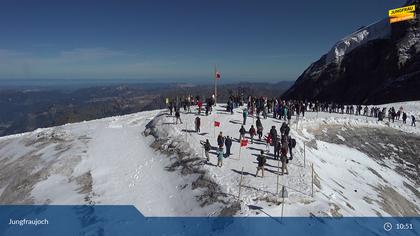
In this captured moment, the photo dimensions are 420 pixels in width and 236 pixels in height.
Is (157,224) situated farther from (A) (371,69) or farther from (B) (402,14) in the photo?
(B) (402,14)

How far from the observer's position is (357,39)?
361 feet

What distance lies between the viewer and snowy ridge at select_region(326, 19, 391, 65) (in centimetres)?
10369

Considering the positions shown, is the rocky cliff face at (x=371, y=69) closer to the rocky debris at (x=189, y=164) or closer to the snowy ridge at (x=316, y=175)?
the snowy ridge at (x=316, y=175)

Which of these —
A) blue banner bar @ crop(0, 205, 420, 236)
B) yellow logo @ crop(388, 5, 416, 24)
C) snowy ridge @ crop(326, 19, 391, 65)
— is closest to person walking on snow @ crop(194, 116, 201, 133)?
blue banner bar @ crop(0, 205, 420, 236)

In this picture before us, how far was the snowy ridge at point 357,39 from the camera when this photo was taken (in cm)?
10369

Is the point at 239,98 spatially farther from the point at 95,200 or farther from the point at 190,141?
the point at 95,200

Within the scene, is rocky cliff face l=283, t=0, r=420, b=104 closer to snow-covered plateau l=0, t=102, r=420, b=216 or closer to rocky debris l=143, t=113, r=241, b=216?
snow-covered plateau l=0, t=102, r=420, b=216

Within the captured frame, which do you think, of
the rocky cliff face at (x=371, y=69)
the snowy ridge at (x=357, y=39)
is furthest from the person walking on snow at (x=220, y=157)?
the snowy ridge at (x=357, y=39)

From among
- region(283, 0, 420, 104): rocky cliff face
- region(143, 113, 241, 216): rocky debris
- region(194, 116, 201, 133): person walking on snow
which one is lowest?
region(143, 113, 241, 216): rocky debris

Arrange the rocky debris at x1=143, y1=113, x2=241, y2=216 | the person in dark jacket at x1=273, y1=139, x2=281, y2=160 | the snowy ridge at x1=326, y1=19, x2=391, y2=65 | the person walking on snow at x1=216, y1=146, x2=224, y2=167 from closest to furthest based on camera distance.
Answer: the rocky debris at x1=143, y1=113, x2=241, y2=216 → the person walking on snow at x1=216, y1=146, x2=224, y2=167 → the person in dark jacket at x1=273, y1=139, x2=281, y2=160 → the snowy ridge at x1=326, y1=19, x2=391, y2=65

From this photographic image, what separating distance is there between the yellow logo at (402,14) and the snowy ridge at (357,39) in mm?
4515

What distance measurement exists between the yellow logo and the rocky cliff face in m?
1.31

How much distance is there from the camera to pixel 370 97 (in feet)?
291

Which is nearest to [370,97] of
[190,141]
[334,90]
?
[334,90]
